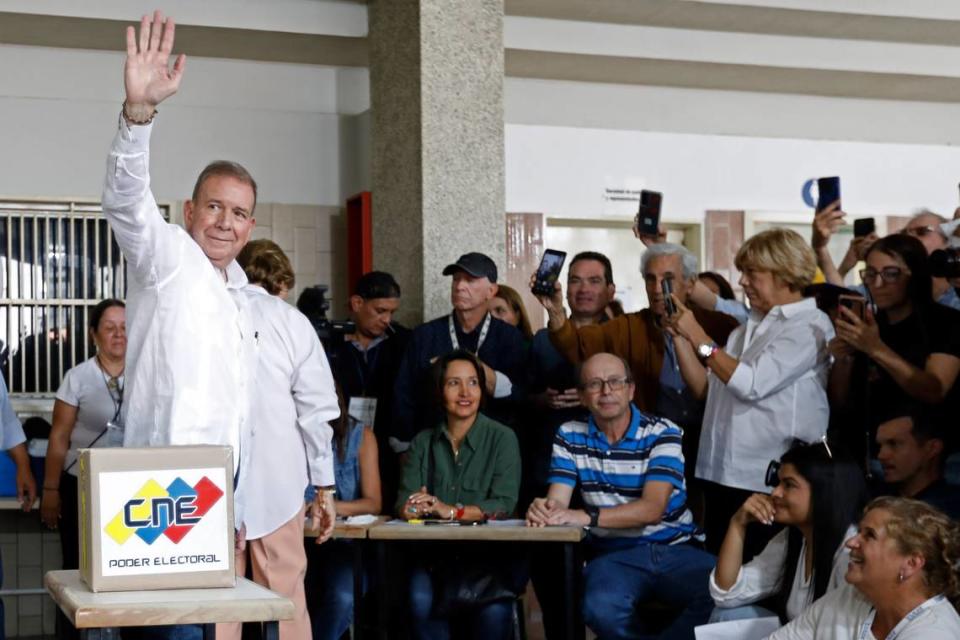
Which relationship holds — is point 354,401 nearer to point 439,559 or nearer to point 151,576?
point 439,559

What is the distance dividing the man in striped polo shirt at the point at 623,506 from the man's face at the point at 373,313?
3.84ft

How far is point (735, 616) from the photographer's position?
381cm

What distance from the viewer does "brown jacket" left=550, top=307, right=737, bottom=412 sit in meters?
5.07

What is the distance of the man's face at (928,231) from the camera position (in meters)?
5.02

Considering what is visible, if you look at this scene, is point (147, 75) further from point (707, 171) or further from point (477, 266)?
point (707, 171)

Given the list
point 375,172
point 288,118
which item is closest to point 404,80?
point 375,172

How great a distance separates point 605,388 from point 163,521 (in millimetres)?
2292

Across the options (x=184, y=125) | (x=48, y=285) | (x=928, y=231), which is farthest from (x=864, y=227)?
(x=48, y=285)

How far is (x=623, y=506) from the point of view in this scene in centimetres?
444

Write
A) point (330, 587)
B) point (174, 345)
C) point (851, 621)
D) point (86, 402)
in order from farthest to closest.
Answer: point (86, 402), point (330, 587), point (851, 621), point (174, 345)

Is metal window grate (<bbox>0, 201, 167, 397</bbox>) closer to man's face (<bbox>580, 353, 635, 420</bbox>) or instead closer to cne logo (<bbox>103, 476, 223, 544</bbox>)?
man's face (<bbox>580, 353, 635, 420</bbox>)

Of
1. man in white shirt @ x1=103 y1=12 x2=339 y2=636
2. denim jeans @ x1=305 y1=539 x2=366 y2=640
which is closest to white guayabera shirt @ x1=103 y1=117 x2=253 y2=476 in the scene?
man in white shirt @ x1=103 y1=12 x2=339 y2=636

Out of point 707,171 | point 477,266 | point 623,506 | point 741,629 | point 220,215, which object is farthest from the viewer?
point 707,171

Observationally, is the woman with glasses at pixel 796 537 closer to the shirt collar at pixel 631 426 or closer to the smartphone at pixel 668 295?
the shirt collar at pixel 631 426
